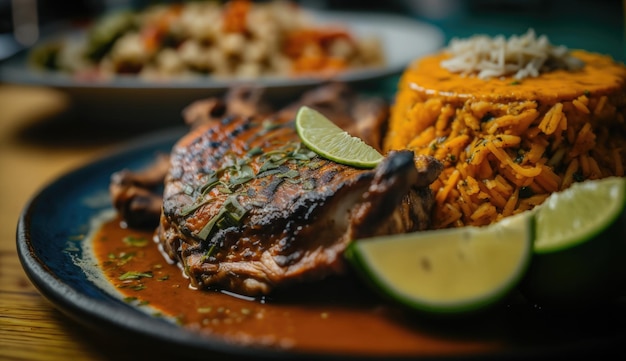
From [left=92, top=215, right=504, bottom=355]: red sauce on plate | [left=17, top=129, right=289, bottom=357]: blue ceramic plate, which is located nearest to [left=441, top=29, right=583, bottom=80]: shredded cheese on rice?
[left=92, top=215, right=504, bottom=355]: red sauce on plate

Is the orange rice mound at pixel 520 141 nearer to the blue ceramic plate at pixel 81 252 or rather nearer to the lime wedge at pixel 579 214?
the lime wedge at pixel 579 214

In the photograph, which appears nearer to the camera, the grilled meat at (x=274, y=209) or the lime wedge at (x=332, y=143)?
the grilled meat at (x=274, y=209)

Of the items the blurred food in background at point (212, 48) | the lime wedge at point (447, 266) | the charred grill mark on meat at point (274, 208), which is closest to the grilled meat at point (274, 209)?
the charred grill mark on meat at point (274, 208)

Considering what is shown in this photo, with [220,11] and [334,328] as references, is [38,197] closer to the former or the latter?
[334,328]

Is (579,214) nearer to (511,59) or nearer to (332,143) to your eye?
(332,143)

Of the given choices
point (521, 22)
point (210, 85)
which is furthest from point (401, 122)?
point (521, 22)

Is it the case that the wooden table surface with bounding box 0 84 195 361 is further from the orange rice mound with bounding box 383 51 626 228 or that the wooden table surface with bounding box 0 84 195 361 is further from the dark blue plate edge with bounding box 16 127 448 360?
the orange rice mound with bounding box 383 51 626 228

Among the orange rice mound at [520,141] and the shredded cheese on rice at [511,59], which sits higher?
the shredded cheese on rice at [511,59]
